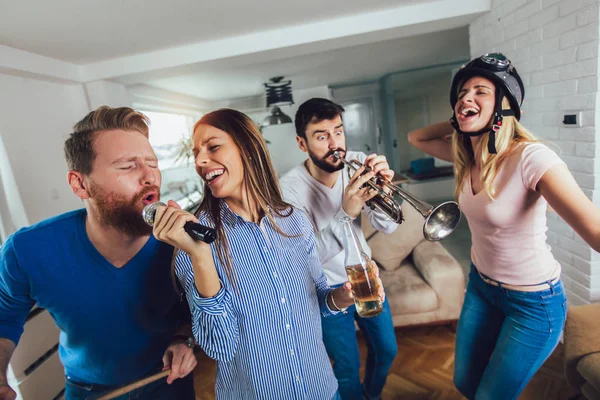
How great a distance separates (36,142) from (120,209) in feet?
4.52

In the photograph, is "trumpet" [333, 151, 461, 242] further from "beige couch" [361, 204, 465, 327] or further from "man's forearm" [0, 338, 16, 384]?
"beige couch" [361, 204, 465, 327]

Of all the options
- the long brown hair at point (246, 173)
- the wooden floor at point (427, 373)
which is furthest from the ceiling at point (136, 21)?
the wooden floor at point (427, 373)

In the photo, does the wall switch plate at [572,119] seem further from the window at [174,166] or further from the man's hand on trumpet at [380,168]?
the window at [174,166]

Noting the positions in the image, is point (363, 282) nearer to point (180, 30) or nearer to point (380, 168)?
point (380, 168)

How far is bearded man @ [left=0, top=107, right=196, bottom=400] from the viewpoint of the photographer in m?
0.94

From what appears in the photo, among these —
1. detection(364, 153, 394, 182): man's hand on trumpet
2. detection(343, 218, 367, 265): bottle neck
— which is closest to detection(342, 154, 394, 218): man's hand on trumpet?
detection(364, 153, 394, 182): man's hand on trumpet

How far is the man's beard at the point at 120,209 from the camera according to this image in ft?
3.07

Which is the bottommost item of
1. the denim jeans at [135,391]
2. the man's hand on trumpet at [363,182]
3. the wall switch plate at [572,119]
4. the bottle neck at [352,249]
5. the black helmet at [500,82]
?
the denim jeans at [135,391]

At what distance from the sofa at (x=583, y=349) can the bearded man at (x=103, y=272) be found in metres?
1.69

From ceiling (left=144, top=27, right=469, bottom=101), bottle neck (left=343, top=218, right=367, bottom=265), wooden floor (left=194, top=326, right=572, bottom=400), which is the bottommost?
wooden floor (left=194, top=326, right=572, bottom=400)

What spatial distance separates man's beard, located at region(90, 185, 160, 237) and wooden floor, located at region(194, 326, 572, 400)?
5.87 ft

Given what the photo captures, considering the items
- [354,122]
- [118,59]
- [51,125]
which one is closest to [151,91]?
[118,59]

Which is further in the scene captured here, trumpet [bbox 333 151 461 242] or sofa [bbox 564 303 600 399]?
sofa [bbox 564 303 600 399]

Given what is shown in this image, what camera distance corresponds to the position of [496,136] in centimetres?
118
